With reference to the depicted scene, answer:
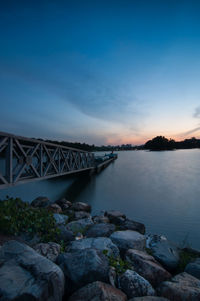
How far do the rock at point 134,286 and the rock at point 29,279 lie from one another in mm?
931

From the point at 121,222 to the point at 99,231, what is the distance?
193 centimetres

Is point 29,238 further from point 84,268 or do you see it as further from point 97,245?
point 84,268

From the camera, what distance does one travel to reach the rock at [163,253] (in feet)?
11.7

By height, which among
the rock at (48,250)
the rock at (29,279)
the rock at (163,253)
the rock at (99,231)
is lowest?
the rock at (163,253)

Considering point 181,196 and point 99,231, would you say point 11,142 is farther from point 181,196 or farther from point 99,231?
point 181,196

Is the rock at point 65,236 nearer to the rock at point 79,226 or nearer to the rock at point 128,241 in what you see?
the rock at point 79,226

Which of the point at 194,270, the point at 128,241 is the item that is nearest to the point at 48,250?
the point at 128,241

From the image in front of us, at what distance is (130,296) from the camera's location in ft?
7.25

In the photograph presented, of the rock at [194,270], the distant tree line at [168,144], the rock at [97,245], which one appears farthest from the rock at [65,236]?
the distant tree line at [168,144]

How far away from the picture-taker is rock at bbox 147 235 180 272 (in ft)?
11.7

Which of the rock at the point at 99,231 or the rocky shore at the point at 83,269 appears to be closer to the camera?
the rocky shore at the point at 83,269

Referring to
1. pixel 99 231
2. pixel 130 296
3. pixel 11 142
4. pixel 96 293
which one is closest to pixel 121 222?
pixel 99 231

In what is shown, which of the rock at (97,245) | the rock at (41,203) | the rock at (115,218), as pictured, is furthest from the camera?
the rock at (41,203)

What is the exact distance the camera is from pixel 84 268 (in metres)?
2.28
